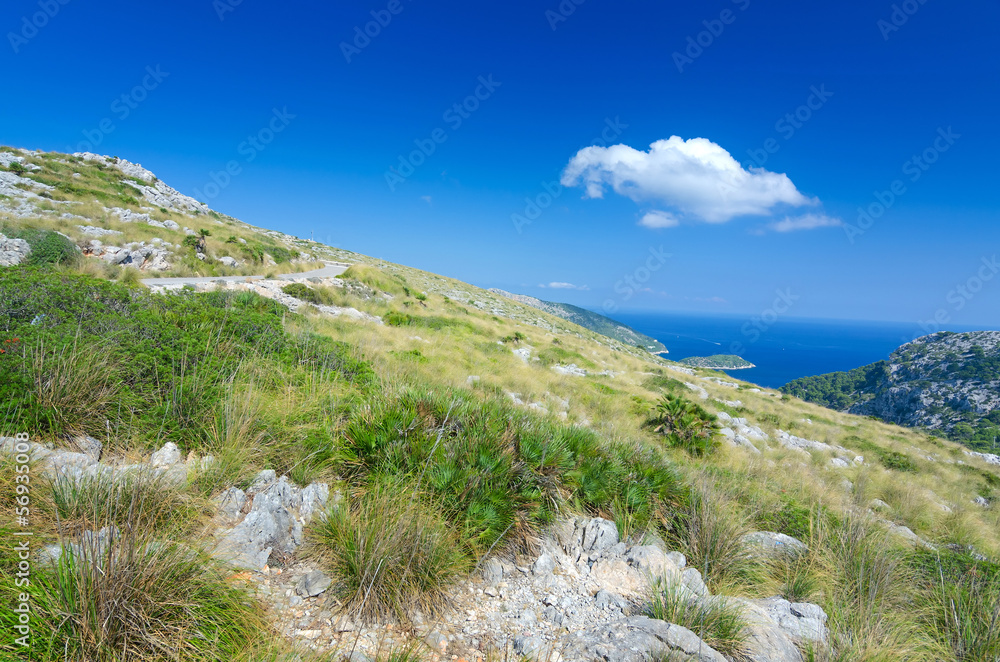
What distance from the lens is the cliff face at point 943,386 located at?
52.6 m

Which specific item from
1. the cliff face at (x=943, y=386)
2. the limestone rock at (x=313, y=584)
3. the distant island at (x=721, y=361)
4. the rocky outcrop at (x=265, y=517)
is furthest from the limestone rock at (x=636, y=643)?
the distant island at (x=721, y=361)

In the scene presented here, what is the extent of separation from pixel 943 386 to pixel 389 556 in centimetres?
8750

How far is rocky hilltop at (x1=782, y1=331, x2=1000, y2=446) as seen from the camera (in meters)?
51.3

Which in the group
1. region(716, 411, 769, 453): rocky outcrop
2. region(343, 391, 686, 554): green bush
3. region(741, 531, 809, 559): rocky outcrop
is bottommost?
region(741, 531, 809, 559): rocky outcrop

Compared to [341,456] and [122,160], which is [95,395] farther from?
[122,160]

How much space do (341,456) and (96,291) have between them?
5376 millimetres

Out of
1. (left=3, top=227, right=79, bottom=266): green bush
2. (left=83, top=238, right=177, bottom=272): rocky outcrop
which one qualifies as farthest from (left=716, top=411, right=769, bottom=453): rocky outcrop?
(left=83, top=238, right=177, bottom=272): rocky outcrop

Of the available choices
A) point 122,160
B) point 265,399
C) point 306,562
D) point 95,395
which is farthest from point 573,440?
point 122,160

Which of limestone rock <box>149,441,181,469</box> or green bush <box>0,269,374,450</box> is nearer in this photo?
limestone rock <box>149,441,181,469</box>

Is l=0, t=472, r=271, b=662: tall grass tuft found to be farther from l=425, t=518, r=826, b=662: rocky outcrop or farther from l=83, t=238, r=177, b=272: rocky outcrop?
l=83, t=238, r=177, b=272: rocky outcrop

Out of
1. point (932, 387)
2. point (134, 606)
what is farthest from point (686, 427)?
point (932, 387)

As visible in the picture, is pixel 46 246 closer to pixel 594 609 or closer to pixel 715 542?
pixel 594 609

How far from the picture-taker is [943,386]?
59.6 m

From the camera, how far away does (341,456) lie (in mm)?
4367
